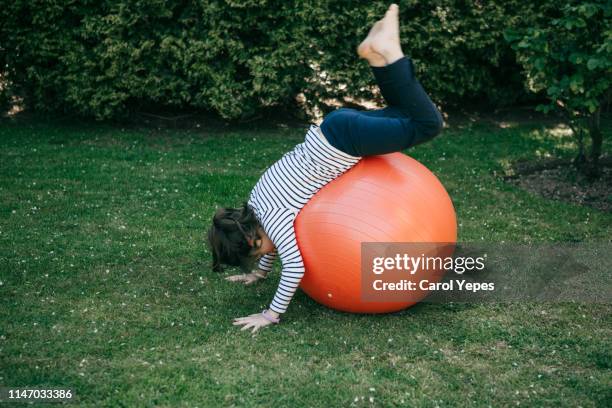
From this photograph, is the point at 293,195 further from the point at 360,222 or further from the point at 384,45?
the point at 384,45

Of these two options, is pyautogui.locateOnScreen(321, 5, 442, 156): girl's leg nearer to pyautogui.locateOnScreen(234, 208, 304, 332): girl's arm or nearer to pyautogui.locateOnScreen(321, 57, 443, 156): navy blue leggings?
pyautogui.locateOnScreen(321, 57, 443, 156): navy blue leggings

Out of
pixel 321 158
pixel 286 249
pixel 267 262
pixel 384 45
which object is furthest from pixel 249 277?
pixel 384 45

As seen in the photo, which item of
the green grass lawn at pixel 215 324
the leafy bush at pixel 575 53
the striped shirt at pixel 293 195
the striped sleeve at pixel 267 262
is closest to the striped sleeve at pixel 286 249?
the striped shirt at pixel 293 195

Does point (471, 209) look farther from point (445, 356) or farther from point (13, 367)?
point (13, 367)

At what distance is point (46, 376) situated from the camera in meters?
4.73

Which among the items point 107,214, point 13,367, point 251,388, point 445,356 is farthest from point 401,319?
point 107,214

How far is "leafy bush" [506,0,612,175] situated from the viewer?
24.6 feet

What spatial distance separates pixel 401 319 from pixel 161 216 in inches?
135

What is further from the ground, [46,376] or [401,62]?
[401,62]

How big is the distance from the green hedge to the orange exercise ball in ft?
19.3

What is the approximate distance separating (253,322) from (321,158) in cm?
142

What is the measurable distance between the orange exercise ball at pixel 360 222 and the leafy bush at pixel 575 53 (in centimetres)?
322

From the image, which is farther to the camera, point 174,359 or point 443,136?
point 443,136

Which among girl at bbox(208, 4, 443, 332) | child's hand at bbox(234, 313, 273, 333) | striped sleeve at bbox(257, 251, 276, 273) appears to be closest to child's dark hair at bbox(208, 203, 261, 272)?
girl at bbox(208, 4, 443, 332)
